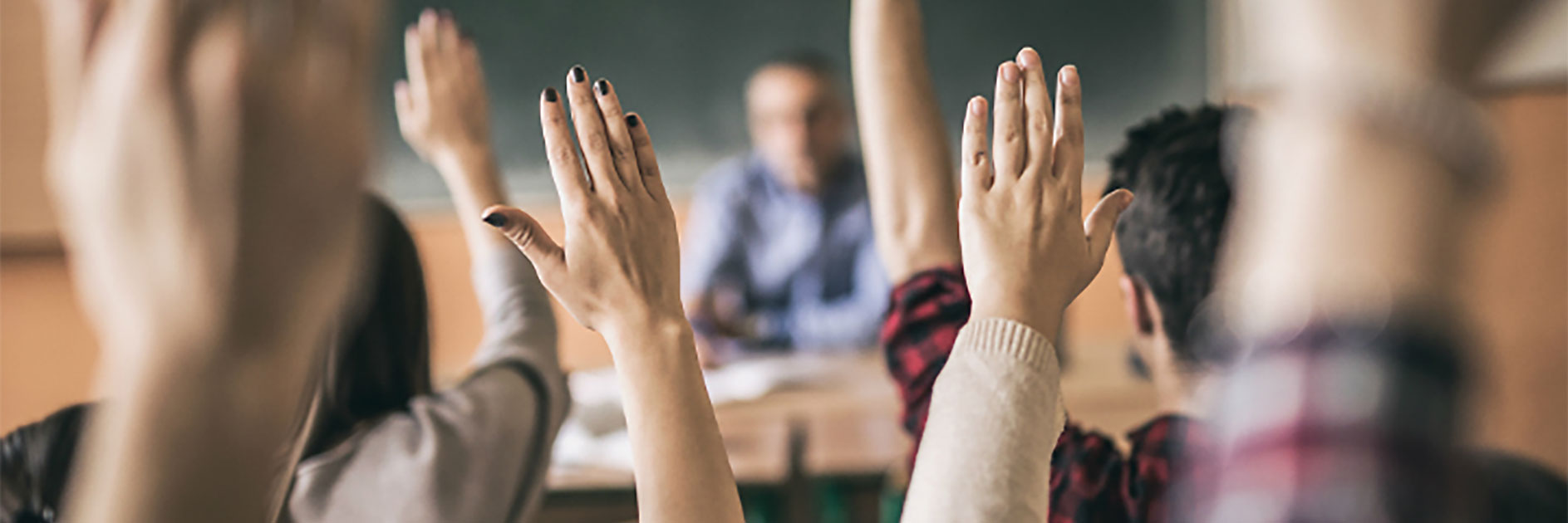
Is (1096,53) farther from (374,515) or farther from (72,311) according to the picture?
(72,311)

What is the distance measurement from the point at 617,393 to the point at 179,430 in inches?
66.5

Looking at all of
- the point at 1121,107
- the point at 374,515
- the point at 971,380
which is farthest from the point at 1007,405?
the point at 1121,107

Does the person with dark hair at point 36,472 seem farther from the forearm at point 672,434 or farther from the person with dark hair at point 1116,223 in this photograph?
the person with dark hair at point 1116,223

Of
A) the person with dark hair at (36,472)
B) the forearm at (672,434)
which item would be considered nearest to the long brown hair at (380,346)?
the person with dark hair at (36,472)

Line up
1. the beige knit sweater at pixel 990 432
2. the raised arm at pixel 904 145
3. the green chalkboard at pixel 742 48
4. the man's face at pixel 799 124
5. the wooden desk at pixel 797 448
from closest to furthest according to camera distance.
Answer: the beige knit sweater at pixel 990 432 < the raised arm at pixel 904 145 < the wooden desk at pixel 797 448 < the man's face at pixel 799 124 < the green chalkboard at pixel 742 48

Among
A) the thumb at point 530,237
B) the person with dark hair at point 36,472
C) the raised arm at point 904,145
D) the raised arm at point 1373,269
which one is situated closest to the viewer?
the raised arm at point 1373,269

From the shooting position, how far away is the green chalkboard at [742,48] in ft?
Result: 11.4

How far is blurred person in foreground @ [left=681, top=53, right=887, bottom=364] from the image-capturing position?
3.04 meters

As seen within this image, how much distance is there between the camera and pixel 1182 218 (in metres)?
1.01

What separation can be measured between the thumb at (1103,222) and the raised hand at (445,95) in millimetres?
677

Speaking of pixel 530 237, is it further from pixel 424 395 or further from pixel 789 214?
pixel 789 214

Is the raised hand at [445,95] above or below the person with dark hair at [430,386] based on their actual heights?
above

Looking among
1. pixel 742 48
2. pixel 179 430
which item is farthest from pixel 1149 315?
pixel 742 48

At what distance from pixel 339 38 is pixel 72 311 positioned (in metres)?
4.07
